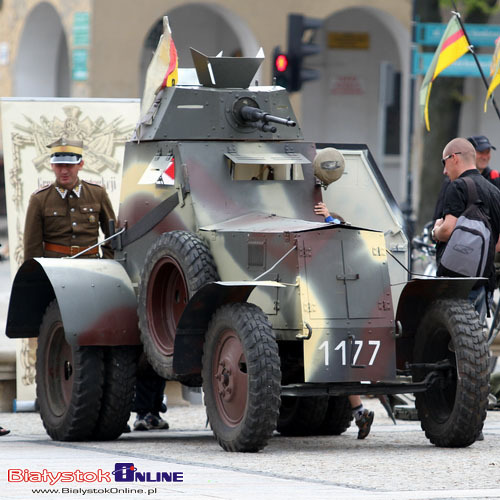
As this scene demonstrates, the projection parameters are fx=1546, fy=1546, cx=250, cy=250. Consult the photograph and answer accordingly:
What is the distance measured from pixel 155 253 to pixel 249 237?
699 mm

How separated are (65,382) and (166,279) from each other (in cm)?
109

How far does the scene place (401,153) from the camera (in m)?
34.3

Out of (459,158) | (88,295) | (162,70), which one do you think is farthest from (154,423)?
(459,158)

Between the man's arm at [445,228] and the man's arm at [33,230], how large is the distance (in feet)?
9.17

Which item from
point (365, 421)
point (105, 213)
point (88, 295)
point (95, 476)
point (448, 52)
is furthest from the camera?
point (448, 52)

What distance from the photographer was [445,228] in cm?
985

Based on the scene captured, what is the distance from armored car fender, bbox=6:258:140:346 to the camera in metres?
9.52

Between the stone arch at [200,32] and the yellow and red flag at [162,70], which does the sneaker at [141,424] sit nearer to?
the yellow and red flag at [162,70]

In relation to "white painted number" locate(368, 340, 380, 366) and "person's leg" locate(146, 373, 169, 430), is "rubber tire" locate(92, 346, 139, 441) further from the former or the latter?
"white painted number" locate(368, 340, 380, 366)

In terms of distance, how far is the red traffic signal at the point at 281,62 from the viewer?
58.4ft

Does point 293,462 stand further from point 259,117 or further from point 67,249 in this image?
point 67,249

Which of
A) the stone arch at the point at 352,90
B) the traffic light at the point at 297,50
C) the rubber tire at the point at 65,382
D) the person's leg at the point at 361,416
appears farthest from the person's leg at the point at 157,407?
the stone arch at the point at 352,90

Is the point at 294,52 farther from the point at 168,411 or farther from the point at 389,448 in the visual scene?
the point at 389,448

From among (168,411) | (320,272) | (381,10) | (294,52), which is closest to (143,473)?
(320,272)
